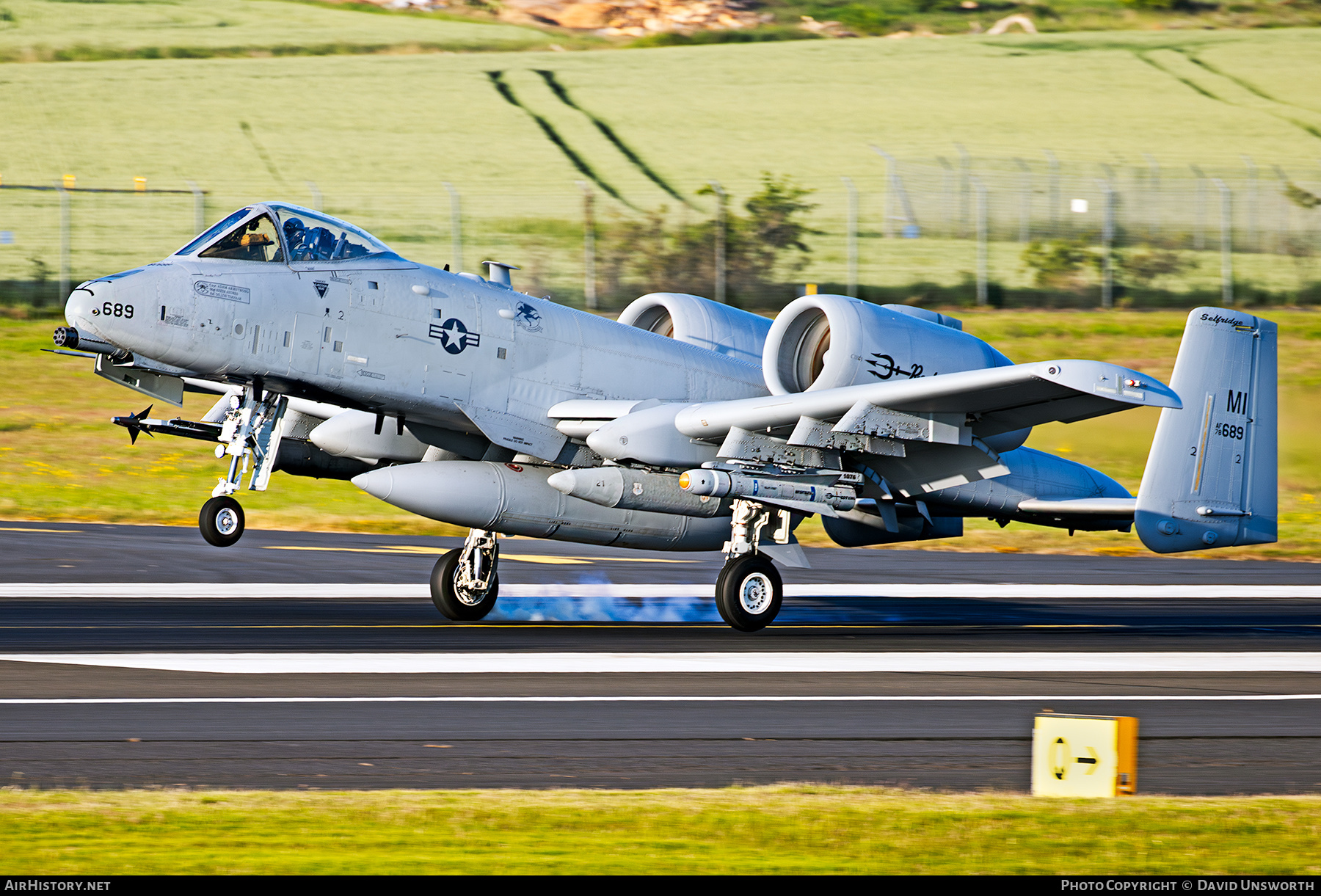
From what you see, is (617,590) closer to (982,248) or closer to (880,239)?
(982,248)

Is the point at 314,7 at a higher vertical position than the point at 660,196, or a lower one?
higher

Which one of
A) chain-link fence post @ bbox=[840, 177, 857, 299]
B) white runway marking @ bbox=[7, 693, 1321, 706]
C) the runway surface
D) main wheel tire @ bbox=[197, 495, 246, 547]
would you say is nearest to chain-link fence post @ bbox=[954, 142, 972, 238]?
chain-link fence post @ bbox=[840, 177, 857, 299]

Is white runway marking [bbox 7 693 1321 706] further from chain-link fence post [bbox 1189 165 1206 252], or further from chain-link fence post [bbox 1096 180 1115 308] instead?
chain-link fence post [bbox 1189 165 1206 252]

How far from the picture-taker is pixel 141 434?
28.6 meters

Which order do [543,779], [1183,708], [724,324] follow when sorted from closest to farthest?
1. [543,779]
2. [1183,708]
3. [724,324]

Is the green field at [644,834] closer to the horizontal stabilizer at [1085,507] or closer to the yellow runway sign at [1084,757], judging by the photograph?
the yellow runway sign at [1084,757]

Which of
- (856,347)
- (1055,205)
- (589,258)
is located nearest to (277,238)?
(856,347)

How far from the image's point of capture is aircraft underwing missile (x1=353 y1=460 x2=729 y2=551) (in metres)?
13.5

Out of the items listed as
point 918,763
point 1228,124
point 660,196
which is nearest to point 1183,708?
point 918,763

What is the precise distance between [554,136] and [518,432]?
122 ft

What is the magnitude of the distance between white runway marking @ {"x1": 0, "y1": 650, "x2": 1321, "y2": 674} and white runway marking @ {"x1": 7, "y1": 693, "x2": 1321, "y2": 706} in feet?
4.22

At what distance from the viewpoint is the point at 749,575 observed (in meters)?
14.5

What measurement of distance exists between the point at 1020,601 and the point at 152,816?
13.7 meters
